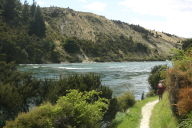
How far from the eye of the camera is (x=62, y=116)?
16797 millimetres

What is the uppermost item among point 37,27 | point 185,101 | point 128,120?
point 37,27

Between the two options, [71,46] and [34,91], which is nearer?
[34,91]

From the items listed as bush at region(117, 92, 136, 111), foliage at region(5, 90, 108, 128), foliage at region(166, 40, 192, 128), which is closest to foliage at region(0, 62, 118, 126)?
bush at region(117, 92, 136, 111)

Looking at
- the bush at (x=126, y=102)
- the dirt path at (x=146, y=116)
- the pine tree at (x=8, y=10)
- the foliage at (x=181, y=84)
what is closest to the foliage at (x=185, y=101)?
the foliage at (x=181, y=84)

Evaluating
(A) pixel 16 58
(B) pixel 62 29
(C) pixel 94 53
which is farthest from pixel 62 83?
(B) pixel 62 29

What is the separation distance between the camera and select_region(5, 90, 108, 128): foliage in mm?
15719

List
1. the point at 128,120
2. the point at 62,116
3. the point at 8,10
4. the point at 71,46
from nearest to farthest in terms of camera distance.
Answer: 1. the point at 62,116
2. the point at 128,120
3. the point at 8,10
4. the point at 71,46

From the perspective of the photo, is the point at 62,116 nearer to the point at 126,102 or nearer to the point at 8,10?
the point at 126,102

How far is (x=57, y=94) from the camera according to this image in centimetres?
2598

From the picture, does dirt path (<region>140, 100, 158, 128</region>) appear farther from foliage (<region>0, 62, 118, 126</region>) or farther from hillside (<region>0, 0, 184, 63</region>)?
hillside (<region>0, 0, 184, 63</region>)

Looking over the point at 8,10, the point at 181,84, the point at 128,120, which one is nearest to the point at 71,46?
the point at 8,10

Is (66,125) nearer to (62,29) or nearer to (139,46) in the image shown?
(62,29)

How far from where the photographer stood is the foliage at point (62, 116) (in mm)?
15719

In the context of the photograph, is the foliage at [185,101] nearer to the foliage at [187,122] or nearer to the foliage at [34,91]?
the foliage at [187,122]
